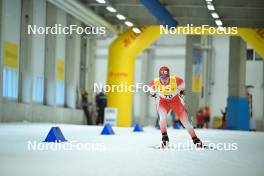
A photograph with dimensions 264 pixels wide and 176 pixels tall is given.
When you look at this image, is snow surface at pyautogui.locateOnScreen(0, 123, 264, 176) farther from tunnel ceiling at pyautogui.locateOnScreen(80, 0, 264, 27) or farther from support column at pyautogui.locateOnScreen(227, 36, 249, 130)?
support column at pyautogui.locateOnScreen(227, 36, 249, 130)

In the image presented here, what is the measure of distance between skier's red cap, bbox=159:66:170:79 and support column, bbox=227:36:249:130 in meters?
28.5

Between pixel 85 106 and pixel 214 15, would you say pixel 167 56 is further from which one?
pixel 214 15

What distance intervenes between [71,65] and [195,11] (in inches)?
364

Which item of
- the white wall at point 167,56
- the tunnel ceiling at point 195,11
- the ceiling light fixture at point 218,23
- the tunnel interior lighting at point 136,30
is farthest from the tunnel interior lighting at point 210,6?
the white wall at point 167,56

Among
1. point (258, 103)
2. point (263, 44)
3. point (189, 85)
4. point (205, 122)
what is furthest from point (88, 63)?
point (258, 103)

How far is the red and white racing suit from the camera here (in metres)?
9.62

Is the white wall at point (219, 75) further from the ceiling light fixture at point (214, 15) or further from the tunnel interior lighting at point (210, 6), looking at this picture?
the tunnel interior lighting at point (210, 6)

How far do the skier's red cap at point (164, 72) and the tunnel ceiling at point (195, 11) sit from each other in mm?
17134

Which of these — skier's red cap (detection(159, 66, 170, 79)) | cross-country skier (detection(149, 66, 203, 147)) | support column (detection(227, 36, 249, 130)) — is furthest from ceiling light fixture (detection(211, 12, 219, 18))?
skier's red cap (detection(159, 66, 170, 79))

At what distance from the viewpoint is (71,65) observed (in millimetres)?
34688

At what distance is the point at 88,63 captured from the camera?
1515 inches

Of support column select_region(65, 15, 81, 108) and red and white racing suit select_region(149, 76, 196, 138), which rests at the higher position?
support column select_region(65, 15, 81, 108)

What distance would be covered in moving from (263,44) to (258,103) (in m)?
17.3

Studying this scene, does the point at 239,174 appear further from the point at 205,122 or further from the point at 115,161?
the point at 205,122
